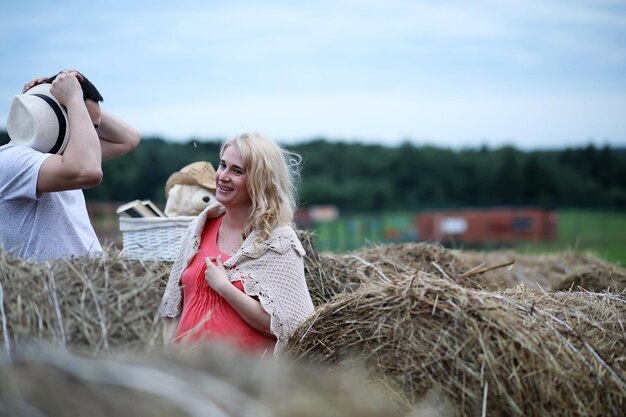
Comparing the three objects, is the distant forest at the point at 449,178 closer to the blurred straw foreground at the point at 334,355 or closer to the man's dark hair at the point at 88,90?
the man's dark hair at the point at 88,90

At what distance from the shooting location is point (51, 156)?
4348mm

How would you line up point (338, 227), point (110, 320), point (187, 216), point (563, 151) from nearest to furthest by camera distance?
point (110, 320) < point (187, 216) < point (338, 227) < point (563, 151)

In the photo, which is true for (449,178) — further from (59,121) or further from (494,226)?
(59,121)

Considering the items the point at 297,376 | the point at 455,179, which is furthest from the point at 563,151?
the point at 297,376

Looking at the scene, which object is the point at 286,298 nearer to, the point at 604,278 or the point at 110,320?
the point at 110,320

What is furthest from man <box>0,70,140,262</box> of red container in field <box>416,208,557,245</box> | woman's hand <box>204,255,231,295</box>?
red container in field <box>416,208,557,245</box>

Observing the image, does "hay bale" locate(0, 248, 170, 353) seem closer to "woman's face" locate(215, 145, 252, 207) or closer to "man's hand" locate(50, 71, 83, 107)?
"man's hand" locate(50, 71, 83, 107)

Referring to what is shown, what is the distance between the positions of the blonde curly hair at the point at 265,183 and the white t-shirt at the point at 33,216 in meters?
0.94

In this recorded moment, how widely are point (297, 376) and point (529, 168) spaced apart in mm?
45982

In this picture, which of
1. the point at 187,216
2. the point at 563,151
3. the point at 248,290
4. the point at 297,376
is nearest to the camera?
the point at 297,376

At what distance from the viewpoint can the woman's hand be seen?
4.62 m

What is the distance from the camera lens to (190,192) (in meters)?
6.01

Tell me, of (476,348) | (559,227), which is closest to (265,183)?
(476,348)

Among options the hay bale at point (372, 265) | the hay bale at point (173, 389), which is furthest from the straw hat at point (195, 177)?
the hay bale at point (173, 389)
